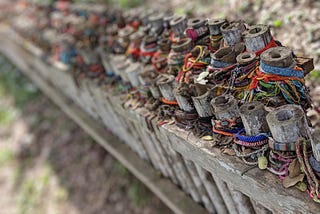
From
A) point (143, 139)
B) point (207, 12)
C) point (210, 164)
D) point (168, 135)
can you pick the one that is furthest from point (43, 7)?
point (210, 164)

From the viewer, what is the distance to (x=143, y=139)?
3.94 metres

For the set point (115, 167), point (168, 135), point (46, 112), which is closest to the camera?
point (168, 135)

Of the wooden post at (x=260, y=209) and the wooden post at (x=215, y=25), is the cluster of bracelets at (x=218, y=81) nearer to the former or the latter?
the wooden post at (x=215, y=25)

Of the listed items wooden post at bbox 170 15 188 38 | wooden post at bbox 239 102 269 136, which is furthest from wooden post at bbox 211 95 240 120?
wooden post at bbox 170 15 188 38

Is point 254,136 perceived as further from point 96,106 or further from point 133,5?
point 133,5

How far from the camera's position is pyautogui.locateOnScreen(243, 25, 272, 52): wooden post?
2.48 meters

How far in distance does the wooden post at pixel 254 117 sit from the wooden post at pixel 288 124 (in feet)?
0.44

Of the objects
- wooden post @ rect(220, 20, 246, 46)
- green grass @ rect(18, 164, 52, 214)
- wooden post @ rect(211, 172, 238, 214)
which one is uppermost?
wooden post @ rect(220, 20, 246, 46)

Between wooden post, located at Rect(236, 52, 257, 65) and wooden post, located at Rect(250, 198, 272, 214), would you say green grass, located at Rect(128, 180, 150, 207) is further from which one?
wooden post, located at Rect(236, 52, 257, 65)

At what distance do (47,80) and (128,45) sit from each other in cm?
355

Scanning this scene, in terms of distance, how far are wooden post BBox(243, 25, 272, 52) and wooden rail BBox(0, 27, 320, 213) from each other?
71 cm

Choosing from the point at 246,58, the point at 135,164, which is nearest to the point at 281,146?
the point at 246,58

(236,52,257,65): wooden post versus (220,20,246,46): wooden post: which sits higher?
(220,20,246,46): wooden post

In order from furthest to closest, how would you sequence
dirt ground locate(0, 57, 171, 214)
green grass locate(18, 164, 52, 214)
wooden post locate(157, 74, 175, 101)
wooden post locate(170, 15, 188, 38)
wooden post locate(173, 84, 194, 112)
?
1. green grass locate(18, 164, 52, 214)
2. dirt ground locate(0, 57, 171, 214)
3. wooden post locate(170, 15, 188, 38)
4. wooden post locate(157, 74, 175, 101)
5. wooden post locate(173, 84, 194, 112)
